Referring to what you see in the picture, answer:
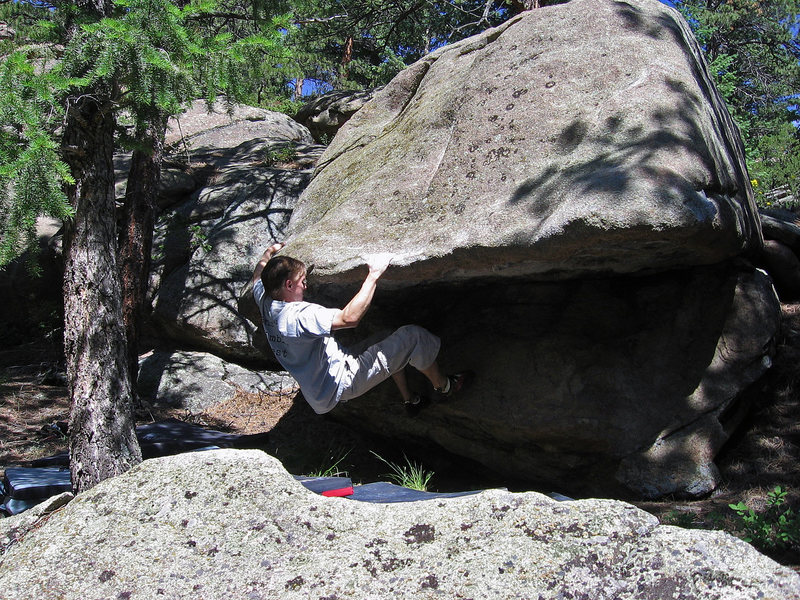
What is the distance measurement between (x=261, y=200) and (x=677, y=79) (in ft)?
20.9

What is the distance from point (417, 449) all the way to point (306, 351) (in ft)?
5.68

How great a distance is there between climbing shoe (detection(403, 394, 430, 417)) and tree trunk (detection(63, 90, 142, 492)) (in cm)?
194

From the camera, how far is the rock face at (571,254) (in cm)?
399

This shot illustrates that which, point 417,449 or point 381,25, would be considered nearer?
point 417,449

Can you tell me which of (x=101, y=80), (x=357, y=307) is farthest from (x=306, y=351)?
(x=101, y=80)

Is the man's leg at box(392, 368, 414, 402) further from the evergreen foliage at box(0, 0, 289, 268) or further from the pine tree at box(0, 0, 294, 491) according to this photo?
the evergreen foliage at box(0, 0, 289, 268)

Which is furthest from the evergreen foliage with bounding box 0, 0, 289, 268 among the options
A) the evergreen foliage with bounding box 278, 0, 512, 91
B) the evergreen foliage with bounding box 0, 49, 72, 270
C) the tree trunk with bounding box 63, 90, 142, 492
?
the evergreen foliage with bounding box 278, 0, 512, 91

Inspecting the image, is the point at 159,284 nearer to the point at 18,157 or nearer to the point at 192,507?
the point at 18,157

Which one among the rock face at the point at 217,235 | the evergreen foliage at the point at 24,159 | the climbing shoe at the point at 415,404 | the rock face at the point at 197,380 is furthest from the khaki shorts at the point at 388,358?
the rock face at the point at 217,235

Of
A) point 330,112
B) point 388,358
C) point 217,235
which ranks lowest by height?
point 217,235

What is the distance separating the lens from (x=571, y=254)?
3930 millimetres

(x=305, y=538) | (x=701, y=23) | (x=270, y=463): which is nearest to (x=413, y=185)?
(x=270, y=463)

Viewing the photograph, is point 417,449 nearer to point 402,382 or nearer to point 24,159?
point 402,382

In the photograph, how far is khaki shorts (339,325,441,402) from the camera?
4477 mm
